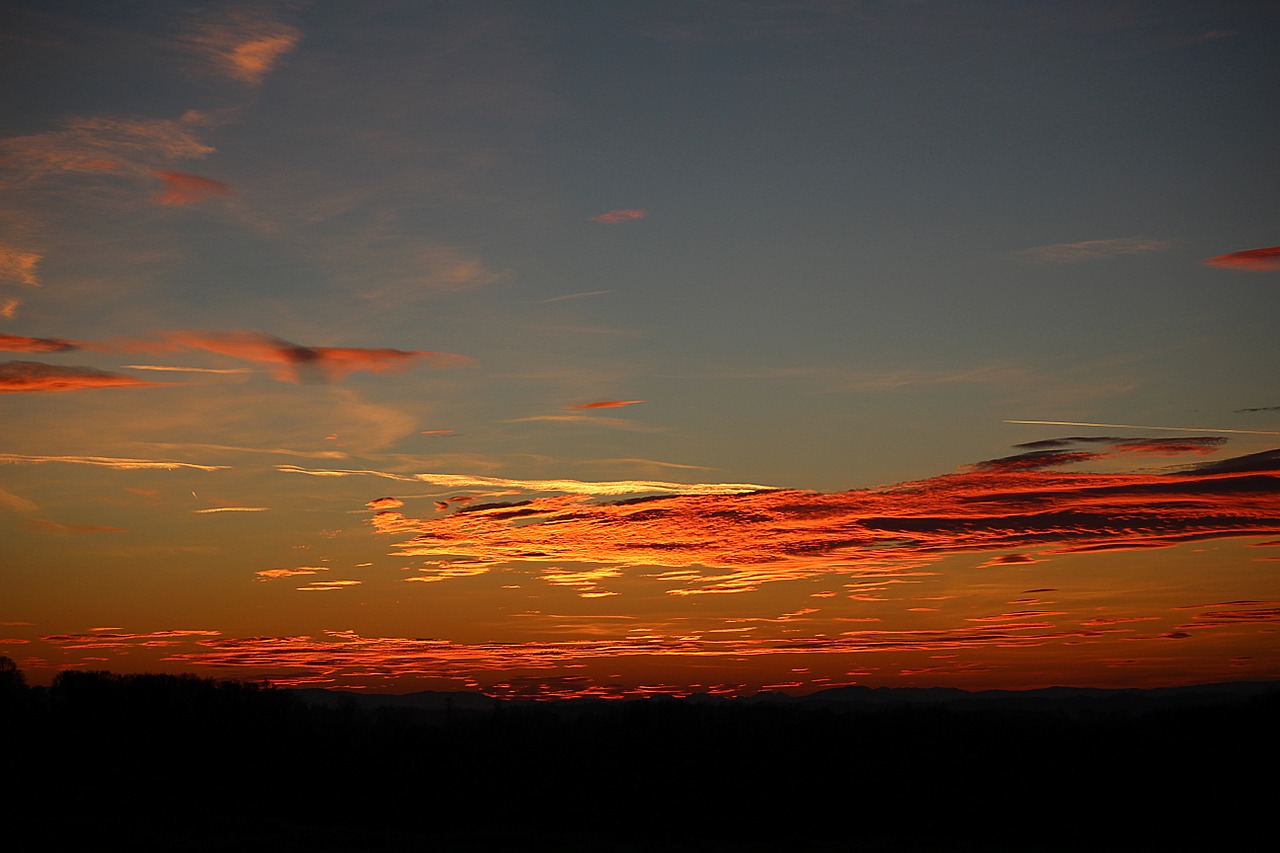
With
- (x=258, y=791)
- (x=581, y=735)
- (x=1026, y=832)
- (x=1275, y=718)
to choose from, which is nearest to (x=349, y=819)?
(x=258, y=791)

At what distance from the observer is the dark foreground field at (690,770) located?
226 feet

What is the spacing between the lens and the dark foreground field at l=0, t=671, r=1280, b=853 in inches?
2717

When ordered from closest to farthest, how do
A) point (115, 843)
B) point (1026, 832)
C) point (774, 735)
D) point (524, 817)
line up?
1. point (115, 843)
2. point (1026, 832)
3. point (524, 817)
4. point (774, 735)

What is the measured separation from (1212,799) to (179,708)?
264ft

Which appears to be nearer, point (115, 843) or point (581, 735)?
point (115, 843)

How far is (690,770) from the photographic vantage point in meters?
81.8

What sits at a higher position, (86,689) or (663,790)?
(86,689)

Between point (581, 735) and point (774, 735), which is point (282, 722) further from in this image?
point (774, 735)

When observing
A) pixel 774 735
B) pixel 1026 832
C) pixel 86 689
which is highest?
pixel 86 689

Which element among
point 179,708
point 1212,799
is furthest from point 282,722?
point 1212,799

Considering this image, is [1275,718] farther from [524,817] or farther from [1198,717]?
[524,817]

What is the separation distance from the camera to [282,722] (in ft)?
282

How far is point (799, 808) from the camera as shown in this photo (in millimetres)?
75562

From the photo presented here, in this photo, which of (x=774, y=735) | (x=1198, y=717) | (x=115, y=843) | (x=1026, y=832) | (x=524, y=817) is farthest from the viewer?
(x=774, y=735)
